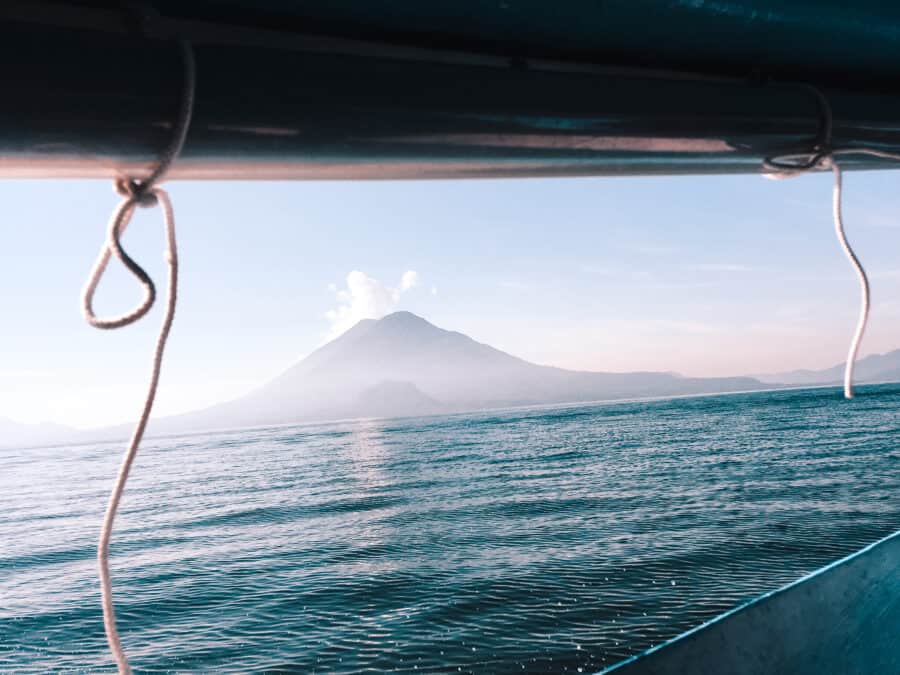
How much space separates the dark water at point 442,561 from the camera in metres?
7.57

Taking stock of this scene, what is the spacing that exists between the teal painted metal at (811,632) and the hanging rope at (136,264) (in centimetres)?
132

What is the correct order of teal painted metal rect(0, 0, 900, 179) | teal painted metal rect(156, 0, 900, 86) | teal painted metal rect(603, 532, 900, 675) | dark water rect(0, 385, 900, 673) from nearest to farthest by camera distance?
teal painted metal rect(0, 0, 900, 179), teal painted metal rect(156, 0, 900, 86), teal painted metal rect(603, 532, 900, 675), dark water rect(0, 385, 900, 673)

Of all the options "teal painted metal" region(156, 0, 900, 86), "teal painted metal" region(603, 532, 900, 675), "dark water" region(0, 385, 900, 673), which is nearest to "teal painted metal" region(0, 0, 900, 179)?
"teal painted metal" region(156, 0, 900, 86)

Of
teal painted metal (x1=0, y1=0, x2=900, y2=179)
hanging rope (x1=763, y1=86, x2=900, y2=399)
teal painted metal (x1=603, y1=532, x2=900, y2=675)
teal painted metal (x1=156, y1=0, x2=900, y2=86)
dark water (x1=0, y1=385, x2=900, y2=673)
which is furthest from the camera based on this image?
dark water (x1=0, y1=385, x2=900, y2=673)

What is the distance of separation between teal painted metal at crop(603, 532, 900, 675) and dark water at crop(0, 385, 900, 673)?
5119 millimetres

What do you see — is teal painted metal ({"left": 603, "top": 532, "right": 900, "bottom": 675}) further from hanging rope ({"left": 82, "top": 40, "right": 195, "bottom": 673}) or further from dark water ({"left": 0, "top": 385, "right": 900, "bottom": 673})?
dark water ({"left": 0, "top": 385, "right": 900, "bottom": 673})

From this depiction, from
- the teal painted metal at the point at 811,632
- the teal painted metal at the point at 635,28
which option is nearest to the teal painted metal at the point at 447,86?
the teal painted metal at the point at 635,28

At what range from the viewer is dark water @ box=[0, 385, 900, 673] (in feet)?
24.8

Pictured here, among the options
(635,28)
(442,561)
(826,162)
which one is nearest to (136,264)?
(635,28)

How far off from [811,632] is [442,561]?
9.92 meters

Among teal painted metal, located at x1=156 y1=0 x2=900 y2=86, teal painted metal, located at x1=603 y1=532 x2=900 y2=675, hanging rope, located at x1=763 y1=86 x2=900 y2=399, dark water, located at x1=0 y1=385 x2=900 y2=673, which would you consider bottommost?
dark water, located at x1=0 y1=385 x2=900 y2=673

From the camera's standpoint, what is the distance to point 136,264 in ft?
3.15

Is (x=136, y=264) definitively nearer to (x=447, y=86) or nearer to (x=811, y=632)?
(x=447, y=86)

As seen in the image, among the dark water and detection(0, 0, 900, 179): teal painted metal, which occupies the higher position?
detection(0, 0, 900, 179): teal painted metal
